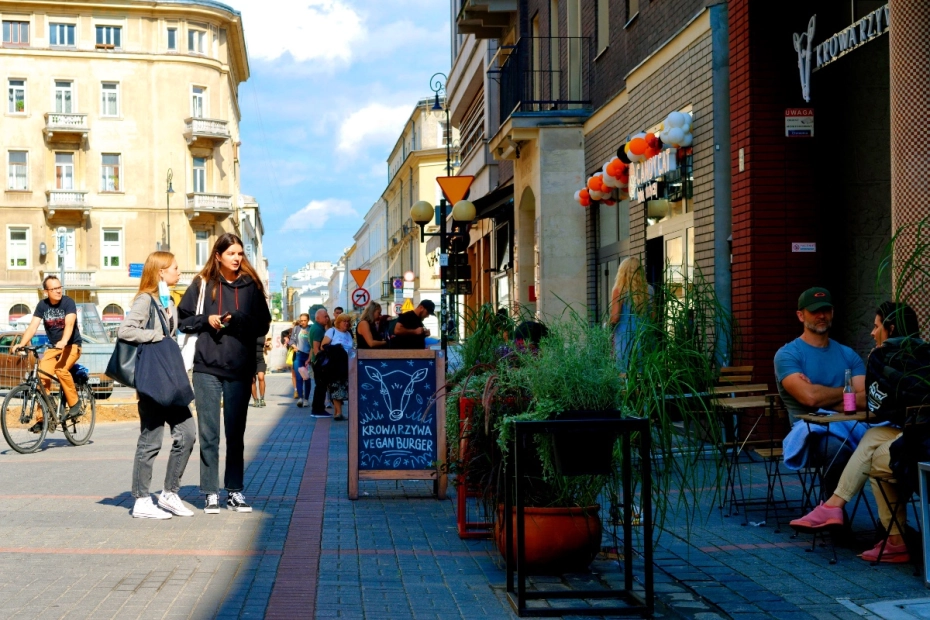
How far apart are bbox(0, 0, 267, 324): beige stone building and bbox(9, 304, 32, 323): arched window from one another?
0.05 m

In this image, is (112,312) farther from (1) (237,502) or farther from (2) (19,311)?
(1) (237,502)

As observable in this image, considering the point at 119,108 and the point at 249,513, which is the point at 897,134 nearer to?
the point at 249,513

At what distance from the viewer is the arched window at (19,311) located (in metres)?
63.4

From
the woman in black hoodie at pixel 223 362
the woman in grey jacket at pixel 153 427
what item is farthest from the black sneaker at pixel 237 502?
the woman in grey jacket at pixel 153 427

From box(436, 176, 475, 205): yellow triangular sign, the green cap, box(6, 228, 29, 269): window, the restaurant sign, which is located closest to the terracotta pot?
the green cap

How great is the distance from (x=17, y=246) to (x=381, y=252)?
131 feet

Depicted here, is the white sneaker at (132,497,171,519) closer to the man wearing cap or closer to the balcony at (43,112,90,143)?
the man wearing cap

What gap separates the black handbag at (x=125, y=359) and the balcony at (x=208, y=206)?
5798 centimetres

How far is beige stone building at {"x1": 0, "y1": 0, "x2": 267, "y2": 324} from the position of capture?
2512 inches

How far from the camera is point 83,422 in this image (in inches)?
574

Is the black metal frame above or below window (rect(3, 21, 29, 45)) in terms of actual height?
below

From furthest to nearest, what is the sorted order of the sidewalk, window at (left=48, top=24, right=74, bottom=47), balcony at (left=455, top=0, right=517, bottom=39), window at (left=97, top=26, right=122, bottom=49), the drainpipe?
window at (left=97, top=26, right=122, bottom=49)
window at (left=48, top=24, right=74, bottom=47)
balcony at (left=455, top=0, right=517, bottom=39)
the drainpipe
the sidewalk

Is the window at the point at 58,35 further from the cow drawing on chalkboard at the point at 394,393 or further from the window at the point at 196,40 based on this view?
the cow drawing on chalkboard at the point at 394,393

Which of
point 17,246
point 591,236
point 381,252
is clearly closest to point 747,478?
point 591,236
